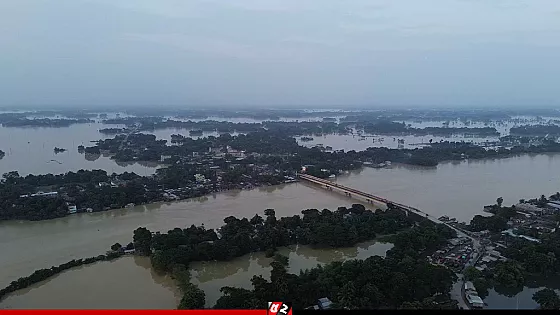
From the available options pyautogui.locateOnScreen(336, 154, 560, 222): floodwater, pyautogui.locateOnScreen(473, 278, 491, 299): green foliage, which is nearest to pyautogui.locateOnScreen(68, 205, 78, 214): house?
pyautogui.locateOnScreen(336, 154, 560, 222): floodwater

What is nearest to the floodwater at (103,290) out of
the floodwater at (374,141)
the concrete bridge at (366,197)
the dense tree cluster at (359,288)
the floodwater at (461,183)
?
the dense tree cluster at (359,288)

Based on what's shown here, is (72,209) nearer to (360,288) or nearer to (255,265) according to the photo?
(255,265)

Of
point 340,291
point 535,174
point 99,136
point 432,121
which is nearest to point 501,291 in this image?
point 340,291

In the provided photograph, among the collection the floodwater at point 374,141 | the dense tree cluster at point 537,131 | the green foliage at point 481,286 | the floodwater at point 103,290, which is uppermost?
the dense tree cluster at point 537,131

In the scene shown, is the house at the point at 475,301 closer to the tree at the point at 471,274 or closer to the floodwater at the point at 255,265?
the tree at the point at 471,274

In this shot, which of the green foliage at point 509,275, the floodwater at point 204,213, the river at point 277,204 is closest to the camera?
the green foliage at point 509,275

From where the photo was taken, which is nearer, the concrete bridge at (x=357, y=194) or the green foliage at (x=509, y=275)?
the green foliage at (x=509, y=275)

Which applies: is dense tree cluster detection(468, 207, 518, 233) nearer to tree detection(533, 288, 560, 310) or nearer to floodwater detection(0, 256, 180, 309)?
tree detection(533, 288, 560, 310)
